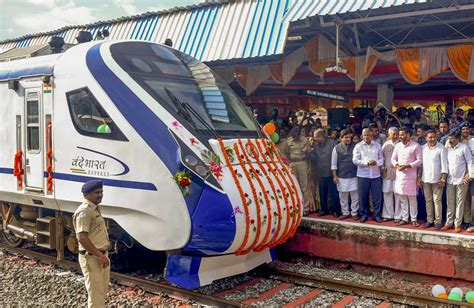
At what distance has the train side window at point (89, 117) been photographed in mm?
6391

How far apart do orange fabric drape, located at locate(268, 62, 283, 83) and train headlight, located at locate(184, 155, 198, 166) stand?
19.1 feet

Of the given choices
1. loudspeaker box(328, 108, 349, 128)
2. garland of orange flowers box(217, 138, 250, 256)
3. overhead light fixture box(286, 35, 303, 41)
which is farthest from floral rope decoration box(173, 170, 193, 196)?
loudspeaker box(328, 108, 349, 128)

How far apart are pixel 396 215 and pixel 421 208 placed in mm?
686

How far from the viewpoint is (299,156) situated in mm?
9320

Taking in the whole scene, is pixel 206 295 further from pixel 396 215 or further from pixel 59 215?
pixel 396 215

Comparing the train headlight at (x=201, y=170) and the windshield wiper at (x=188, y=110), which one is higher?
the windshield wiper at (x=188, y=110)

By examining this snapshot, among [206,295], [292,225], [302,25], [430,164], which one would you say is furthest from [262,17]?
[206,295]

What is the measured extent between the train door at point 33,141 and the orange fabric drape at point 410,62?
662 cm

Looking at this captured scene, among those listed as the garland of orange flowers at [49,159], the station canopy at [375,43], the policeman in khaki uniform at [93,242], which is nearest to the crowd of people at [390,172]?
the station canopy at [375,43]

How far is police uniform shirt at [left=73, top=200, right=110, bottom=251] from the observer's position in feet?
16.3

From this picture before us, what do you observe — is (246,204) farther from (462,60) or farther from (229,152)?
(462,60)

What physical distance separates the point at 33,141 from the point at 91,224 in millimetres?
3088

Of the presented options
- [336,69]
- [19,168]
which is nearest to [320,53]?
[336,69]

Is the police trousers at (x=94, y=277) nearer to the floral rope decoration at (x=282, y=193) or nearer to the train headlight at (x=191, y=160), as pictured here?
the train headlight at (x=191, y=160)
